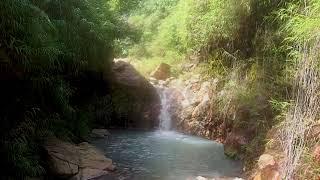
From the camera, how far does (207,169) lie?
762cm

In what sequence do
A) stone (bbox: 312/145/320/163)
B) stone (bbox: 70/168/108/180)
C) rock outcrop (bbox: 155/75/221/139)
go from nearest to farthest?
stone (bbox: 312/145/320/163) → stone (bbox: 70/168/108/180) → rock outcrop (bbox: 155/75/221/139)

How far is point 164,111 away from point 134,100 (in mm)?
974

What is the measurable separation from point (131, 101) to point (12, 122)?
6.55 m

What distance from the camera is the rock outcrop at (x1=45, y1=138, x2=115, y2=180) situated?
21.3 ft

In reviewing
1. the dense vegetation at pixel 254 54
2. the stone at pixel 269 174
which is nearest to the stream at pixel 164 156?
the dense vegetation at pixel 254 54


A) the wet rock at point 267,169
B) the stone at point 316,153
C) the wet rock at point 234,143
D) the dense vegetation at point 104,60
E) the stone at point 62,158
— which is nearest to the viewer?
the stone at point 316,153

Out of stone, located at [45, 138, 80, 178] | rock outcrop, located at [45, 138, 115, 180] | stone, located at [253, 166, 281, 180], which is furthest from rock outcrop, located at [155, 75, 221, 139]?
stone, located at [45, 138, 80, 178]

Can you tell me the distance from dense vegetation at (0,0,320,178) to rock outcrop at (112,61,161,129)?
1.26ft

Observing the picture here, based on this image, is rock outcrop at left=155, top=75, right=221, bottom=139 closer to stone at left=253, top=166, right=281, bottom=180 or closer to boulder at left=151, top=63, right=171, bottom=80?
boulder at left=151, top=63, right=171, bottom=80

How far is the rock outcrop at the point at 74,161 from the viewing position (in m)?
6.50

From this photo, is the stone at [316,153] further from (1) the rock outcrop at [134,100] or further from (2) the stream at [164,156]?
(1) the rock outcrop at [134,100]

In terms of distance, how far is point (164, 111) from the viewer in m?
12.2

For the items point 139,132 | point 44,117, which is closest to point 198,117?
point 139,132

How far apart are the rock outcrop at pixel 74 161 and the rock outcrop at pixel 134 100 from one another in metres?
4.22
